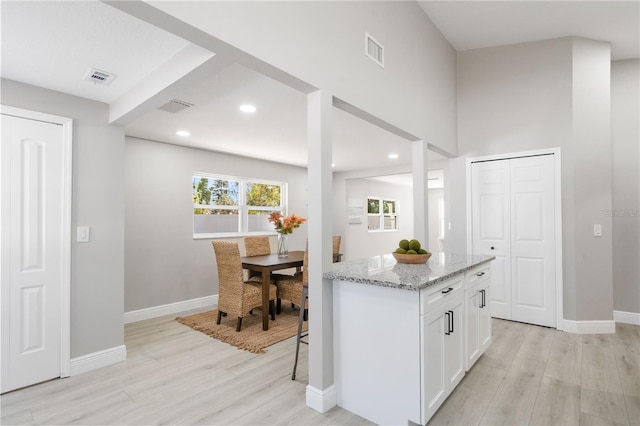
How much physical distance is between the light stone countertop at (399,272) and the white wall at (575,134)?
172cm

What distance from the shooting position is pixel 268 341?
3352 mm

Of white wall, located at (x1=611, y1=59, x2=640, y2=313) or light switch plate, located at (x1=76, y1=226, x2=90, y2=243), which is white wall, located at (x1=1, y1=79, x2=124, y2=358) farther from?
white wall, located at (x1=611, y1=59, x2=640, y2=313)

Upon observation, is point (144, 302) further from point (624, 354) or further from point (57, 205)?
point (624, 354)

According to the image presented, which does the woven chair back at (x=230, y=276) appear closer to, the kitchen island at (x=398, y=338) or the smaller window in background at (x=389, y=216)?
the kitchen island at (x=398, y=338)

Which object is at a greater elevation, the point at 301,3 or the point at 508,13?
the point at 508,13

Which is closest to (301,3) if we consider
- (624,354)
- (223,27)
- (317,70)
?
(317,70)

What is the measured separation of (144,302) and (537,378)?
14.2 ft

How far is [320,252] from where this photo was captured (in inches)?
83.5

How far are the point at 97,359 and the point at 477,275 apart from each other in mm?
3234

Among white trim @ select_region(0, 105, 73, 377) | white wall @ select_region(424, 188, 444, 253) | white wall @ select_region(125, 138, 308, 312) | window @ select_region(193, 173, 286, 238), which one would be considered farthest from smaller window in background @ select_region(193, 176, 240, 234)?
white wall @ select_region(424, 188, 444, 253)

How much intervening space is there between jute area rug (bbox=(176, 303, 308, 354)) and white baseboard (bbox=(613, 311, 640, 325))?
12.2 feet

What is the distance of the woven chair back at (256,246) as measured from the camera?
486cm

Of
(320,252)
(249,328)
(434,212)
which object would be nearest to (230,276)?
(249,328)

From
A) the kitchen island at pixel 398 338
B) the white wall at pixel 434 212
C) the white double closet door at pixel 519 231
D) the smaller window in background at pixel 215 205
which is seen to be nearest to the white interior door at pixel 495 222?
the white double closet door at pixel 519 231
